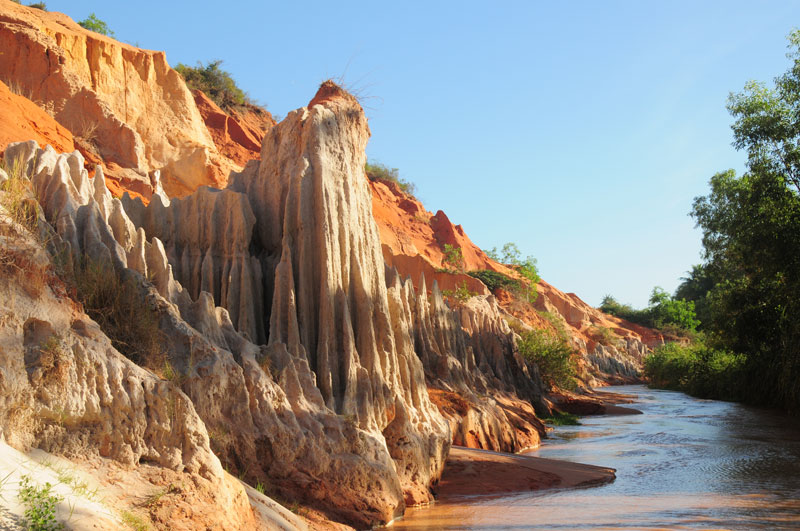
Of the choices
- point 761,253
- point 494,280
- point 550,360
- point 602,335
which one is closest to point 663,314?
point 602,335

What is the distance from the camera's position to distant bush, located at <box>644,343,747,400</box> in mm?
30141

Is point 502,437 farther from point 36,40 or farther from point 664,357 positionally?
point 664,357

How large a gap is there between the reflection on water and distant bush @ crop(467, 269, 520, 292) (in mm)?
30236

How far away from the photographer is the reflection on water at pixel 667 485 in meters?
8.66

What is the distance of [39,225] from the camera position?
677 centimetres

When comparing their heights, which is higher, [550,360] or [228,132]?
[228,132]

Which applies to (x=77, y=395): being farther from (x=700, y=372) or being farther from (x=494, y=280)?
(x=494, y=280)

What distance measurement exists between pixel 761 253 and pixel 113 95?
85.4 ft

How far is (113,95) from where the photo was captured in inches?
1139

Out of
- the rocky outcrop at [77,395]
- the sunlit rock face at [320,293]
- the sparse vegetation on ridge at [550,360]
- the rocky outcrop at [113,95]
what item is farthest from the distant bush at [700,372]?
the rocky outcrop at [77,395]

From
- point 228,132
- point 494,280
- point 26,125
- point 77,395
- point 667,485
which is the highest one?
point 228,132

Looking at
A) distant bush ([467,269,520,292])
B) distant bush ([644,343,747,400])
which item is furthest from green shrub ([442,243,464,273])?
distant bush ([644,343,747,400])

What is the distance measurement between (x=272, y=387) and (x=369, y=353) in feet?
9.27

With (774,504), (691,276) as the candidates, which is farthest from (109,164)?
(691,276)
